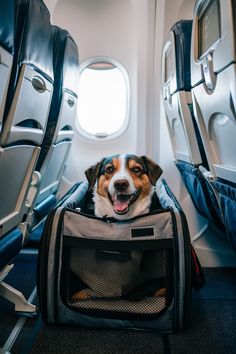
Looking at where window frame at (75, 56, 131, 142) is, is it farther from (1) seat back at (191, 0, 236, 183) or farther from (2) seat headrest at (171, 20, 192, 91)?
(1) seat back at (191, 0, 236, 183)

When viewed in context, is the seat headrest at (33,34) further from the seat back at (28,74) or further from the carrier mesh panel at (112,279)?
the carrier mesh panel at (112,279)

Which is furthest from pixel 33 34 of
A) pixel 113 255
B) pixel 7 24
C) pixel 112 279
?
pixel 112 279

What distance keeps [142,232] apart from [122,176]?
16.5 inches

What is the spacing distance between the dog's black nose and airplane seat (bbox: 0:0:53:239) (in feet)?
1.59

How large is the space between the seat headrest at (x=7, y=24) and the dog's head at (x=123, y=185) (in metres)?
0.99

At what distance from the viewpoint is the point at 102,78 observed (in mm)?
3303

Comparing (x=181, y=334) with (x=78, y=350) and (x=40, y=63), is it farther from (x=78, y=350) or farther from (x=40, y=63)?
(x=40, y=63)

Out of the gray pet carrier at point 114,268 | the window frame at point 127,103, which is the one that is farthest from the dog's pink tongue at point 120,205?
the window frame at point 127,103

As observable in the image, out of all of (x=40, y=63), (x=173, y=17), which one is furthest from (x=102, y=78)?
(x=40, y=63)

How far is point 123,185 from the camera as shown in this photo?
1.81 m

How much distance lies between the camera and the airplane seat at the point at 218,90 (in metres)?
1.08

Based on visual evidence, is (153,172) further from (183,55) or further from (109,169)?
(183,55)

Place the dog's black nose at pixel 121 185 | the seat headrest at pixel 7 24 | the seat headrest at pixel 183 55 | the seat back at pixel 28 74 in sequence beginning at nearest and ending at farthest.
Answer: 1. the seat headrest at pixel 7 24
2. the seat back at pixel 28 74
3. the dog's black nose at pixel 121 185
4. the seat headrest at pixel 183 55

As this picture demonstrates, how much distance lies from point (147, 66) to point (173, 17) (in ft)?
1.52
